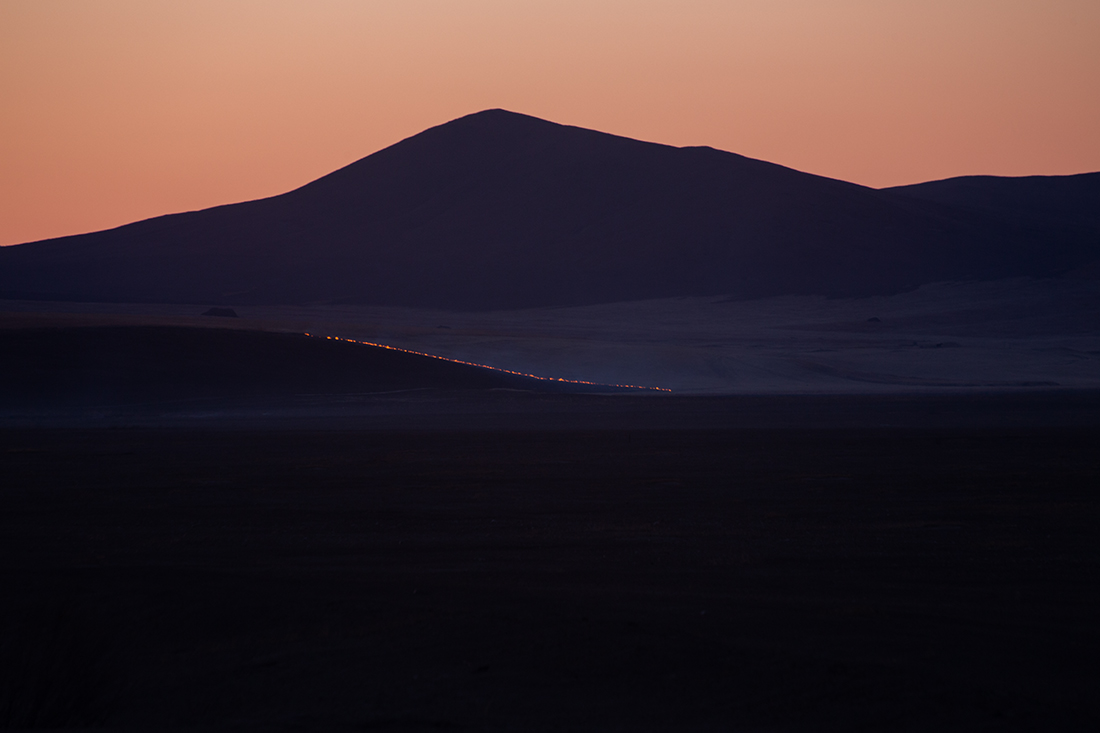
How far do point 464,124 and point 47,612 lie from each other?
142 m

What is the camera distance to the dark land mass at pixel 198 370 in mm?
29672

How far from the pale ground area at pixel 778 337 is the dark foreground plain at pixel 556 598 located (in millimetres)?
→ 22852

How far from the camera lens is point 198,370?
3244cm

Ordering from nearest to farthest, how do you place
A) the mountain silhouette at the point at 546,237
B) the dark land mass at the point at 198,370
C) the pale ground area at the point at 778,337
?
the dark land mass at the point at 198,370 < the pale ground area at the point at 778,337 < the mountain silhouette at the point at 546,237

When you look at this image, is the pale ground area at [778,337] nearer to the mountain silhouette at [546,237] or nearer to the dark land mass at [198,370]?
the dark land mass at [198,370]

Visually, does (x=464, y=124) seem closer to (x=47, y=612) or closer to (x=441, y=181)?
(x=441, y=181)

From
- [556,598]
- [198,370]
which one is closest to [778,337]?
[198,370]

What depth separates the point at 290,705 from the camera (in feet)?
14.0

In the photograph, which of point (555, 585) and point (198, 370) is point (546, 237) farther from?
point (555, 585)

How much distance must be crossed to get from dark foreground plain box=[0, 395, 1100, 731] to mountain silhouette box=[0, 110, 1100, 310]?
284 ft

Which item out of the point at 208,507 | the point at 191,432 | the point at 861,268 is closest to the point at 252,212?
the point at 861,268

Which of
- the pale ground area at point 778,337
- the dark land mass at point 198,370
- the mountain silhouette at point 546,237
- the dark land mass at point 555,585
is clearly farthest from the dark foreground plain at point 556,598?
the mountain silhouette at point 546,237

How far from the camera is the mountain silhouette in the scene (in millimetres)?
100875

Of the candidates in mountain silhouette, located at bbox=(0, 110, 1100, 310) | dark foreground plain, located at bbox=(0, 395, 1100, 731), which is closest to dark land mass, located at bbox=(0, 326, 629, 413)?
dark foreground plain, located at bbox=(0, 395, 1100, 731)
